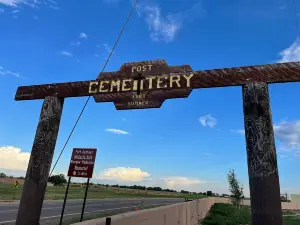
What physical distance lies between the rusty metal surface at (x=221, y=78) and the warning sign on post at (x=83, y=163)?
402 centimetres

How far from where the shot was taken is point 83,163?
9.81 meters

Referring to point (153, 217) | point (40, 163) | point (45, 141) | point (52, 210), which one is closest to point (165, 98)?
point (45, 141)

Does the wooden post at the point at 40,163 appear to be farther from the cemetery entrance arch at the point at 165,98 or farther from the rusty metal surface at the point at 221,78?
the rusty metal surface at the point at 221,78

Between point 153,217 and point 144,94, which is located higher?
point 144,94

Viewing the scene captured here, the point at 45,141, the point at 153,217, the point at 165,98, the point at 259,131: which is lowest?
the point at 153,217

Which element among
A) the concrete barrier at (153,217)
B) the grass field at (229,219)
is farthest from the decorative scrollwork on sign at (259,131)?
the grass field at (229,219)

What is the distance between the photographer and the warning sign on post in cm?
966

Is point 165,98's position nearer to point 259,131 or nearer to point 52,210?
point 259,131

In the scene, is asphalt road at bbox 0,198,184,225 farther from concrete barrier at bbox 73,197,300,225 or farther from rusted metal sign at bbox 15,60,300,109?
rusted metal sign at bbox 15,60,300,109

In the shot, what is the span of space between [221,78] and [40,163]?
3.82 m

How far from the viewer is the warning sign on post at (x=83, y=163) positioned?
966 centimetres

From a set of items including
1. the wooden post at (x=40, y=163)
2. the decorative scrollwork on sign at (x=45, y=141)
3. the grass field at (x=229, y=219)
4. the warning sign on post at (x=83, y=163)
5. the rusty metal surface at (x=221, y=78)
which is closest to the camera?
the rusty metal surface at (x=221, y=78)

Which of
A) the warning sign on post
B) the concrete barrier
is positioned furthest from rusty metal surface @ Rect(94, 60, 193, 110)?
the warning sign on post

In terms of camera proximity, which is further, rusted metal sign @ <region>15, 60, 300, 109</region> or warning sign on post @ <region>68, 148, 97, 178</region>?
A: warning sign on post @ <region>68, 148, 97, 178</region>
